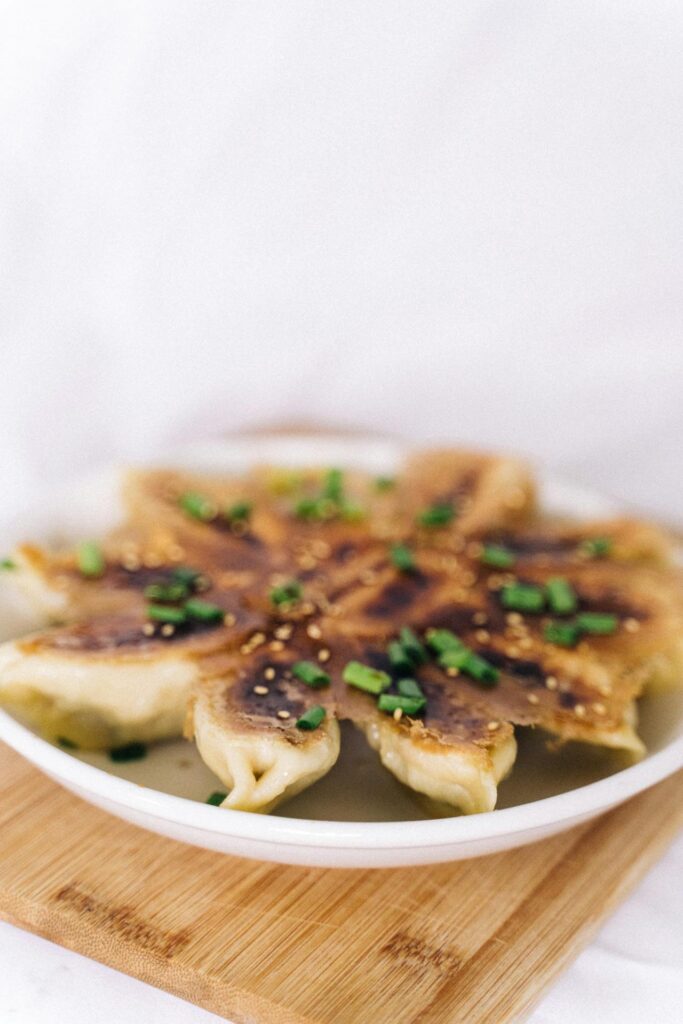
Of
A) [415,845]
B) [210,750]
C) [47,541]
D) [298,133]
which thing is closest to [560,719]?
[415,845]

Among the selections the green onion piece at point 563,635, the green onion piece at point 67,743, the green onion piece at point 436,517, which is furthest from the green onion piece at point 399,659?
the green onion piece at point 436,517

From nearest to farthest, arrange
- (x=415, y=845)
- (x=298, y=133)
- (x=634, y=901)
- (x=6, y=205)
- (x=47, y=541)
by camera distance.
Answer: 1. (x=415, y=845)
2. (x=634, y=901)
3. (x=47, y=541)
4. (x=6, y=205)
5. (x=298, y=133)

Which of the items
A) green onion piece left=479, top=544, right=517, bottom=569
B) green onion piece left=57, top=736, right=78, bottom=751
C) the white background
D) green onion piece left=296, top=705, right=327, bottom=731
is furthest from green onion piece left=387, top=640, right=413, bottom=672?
the white background

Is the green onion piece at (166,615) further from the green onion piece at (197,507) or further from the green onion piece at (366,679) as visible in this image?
the green onion piece at (197,507)

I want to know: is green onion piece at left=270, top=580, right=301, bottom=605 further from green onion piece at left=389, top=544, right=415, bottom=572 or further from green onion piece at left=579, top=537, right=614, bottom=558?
green onion piece at left=579, top=537, right=614, bottom=558

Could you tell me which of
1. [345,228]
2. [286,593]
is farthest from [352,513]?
[345,228]

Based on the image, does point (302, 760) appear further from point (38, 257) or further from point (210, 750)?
point (38, 257)

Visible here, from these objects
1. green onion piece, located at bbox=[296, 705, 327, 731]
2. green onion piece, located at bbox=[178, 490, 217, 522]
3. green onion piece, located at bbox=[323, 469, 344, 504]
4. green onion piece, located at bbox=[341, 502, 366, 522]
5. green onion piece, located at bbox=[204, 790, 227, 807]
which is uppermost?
green onion piece, located at bbox=[323, 469, 344, 504]
